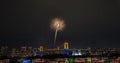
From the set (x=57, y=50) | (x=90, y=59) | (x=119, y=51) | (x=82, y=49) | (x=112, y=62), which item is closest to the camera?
(x=112, y=62)

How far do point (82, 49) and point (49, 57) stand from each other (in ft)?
70.8

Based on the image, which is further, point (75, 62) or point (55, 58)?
point (55, 58)

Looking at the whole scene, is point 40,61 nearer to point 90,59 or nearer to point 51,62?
point 51,62

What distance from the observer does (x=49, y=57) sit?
5744 cm

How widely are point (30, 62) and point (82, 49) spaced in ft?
96.1

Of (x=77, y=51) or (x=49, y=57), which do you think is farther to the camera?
(x=77, y=51)

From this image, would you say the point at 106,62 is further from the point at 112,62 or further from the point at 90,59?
the point at 90,59

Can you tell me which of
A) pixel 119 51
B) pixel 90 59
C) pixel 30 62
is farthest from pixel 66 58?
pixel 119 51

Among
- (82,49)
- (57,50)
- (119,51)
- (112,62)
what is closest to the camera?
(112,62)

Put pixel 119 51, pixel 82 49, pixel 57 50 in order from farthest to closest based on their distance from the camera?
1. pixel 82 49
2. pixel 57 50
3. pixel 119 51

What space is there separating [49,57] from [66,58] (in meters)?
5.01

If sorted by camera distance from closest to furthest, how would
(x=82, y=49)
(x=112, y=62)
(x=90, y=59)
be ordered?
1. (x=112, y=62)
2. (x=90, y=59)
3. (x=82, y=49)

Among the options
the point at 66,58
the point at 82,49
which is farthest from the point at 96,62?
the point at 82,49

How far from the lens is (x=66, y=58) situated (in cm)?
5697
